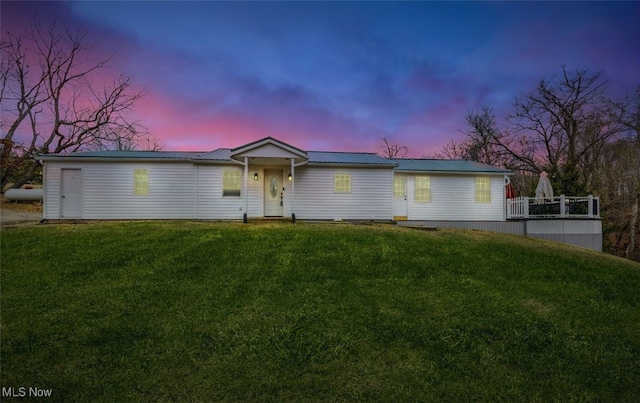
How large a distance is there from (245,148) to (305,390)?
1114 cm

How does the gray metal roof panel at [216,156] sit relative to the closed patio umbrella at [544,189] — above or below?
above

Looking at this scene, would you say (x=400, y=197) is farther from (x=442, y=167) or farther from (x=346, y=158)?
(x=346, y=158)

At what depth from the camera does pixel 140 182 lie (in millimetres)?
14344

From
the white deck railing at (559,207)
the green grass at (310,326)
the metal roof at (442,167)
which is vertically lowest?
the green grass at (310,326)

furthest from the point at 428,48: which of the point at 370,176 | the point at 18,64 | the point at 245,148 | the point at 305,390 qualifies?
the point at 18,64

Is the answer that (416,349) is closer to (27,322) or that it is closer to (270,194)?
(27,322)

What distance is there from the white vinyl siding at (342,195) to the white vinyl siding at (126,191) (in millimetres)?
4673

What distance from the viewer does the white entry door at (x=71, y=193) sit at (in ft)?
46.1

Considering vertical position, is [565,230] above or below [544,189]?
below

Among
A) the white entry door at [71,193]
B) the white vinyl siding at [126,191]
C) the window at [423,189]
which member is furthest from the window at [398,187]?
the white entry door at [71,193]

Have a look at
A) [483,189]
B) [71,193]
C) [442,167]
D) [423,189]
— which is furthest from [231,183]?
→ [483,189]

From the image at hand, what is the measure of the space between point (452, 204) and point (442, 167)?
2.02 metres

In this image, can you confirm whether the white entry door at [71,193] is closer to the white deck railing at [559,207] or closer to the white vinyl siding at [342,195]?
the white vinyl siding at [342,195]

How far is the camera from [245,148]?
43.3 feet
